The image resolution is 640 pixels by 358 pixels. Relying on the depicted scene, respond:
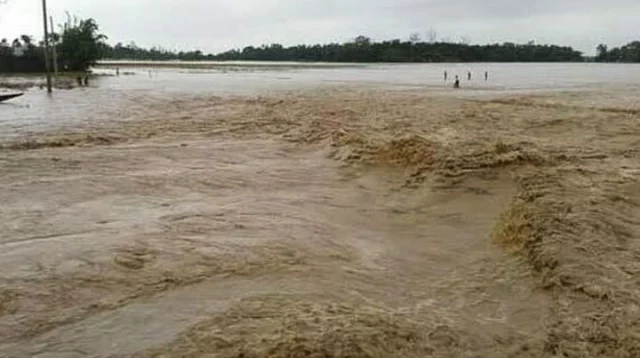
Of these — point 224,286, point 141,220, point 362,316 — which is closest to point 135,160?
point 141,220

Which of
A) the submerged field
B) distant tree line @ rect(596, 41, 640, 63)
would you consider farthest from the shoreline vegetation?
the submerged field

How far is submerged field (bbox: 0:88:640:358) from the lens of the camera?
563cm

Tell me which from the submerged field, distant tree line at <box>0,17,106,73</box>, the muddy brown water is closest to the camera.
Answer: the submerged field

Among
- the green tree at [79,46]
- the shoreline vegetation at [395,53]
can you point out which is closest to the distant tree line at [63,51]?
the green tree at [79,46]

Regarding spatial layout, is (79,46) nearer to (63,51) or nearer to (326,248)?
(63,51)

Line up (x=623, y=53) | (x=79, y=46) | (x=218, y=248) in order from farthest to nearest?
(x=623, y=53)
(x=79, y=46)
(x=218, y=248)

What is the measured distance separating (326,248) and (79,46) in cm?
6618

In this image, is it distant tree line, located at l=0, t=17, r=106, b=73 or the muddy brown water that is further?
distant tree line, located at l=0, t=17, r=106, b=73

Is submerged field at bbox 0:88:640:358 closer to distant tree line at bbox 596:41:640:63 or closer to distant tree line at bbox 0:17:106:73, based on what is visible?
distant tree line at bbox 0:17:106:73

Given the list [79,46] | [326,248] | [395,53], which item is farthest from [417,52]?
[326,248]

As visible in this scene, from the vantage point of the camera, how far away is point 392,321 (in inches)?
231

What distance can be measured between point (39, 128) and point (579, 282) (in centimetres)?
1828

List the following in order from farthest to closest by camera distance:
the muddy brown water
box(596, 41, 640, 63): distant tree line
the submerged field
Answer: box(596, 41, 640, 63): distant tree line → the muddy brown water → the submerged field

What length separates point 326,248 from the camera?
27.7 ft
